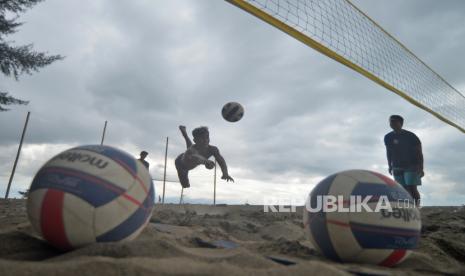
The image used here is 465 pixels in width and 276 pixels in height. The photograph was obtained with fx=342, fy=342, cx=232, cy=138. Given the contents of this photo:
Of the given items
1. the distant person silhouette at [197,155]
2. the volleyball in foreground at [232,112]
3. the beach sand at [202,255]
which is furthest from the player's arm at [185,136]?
the beach sand at [202,255]

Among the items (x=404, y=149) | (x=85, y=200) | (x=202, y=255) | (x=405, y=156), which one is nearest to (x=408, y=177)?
(x=405, y=156)

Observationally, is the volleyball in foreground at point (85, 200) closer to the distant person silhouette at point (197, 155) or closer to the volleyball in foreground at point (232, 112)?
the distant person silhouette at point (197, 155)

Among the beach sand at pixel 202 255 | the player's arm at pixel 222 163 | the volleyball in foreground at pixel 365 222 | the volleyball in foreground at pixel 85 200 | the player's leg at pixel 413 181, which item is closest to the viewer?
the beach sand at pixel 202 255

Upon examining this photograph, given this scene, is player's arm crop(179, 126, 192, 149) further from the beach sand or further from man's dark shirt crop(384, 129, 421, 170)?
man's dark shirt crop(384, 129, 421, 170)

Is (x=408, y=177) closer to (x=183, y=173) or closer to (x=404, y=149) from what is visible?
(x=404, y=149)

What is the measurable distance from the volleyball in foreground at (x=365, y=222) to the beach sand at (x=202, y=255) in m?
0.11

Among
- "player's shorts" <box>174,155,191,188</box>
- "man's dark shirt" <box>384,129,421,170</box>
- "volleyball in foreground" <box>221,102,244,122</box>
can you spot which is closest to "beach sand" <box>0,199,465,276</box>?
"man's dark shirt" <box>384,129,421,170</box>

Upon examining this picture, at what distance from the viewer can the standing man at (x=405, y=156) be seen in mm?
6059

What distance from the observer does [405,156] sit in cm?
617

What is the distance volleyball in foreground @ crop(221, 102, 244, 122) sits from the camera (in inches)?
317

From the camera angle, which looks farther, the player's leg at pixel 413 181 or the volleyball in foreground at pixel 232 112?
the volleyball in foreground at pixel 232 112

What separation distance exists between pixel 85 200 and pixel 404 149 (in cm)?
569

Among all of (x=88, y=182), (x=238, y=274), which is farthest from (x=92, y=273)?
(x=88, y=182)

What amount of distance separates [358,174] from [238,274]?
1.52 meters
